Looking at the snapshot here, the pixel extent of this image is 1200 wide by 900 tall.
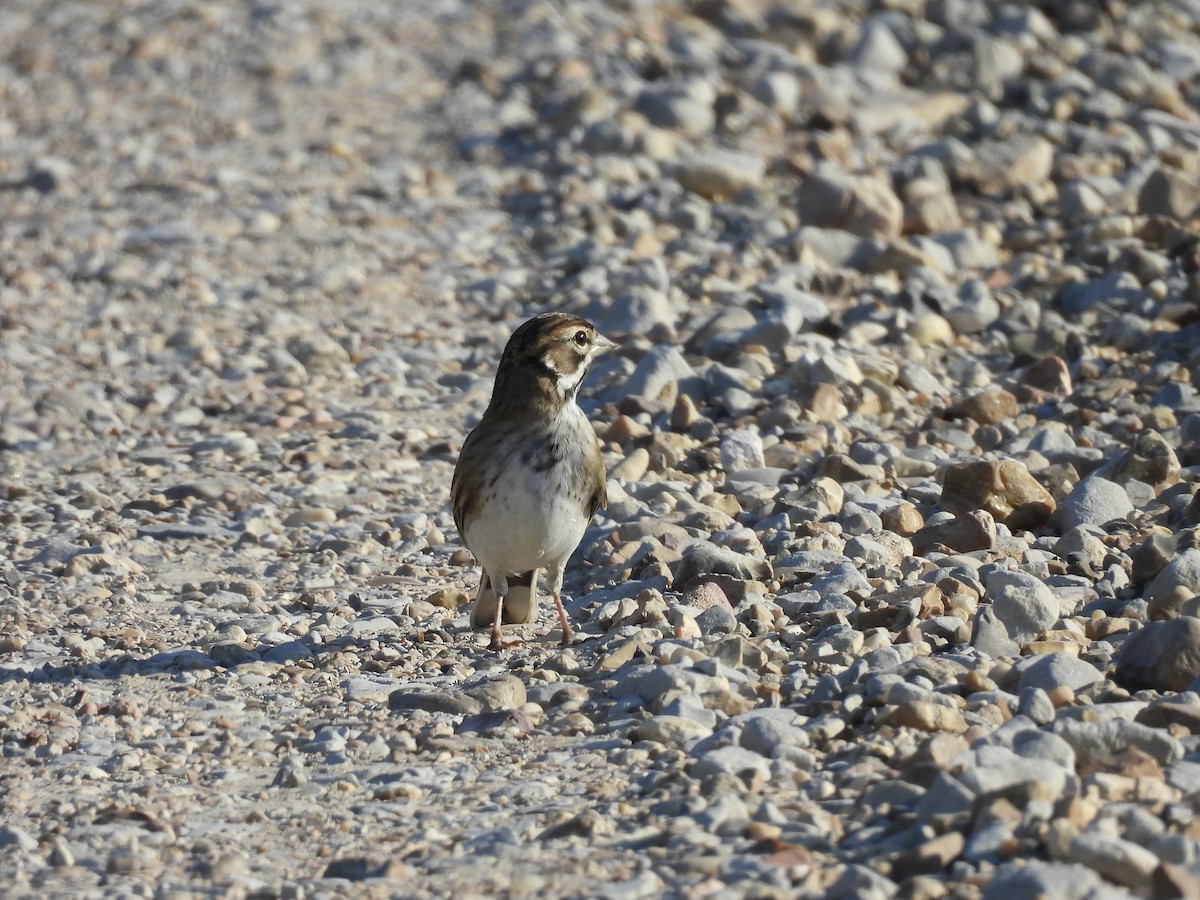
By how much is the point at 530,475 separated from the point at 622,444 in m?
2.27

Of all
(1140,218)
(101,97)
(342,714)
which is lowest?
(101,97)

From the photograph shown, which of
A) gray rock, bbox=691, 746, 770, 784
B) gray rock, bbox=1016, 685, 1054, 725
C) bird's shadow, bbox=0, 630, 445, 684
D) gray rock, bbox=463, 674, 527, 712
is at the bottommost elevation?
bird's shadow, bbox=0, 630, 445, 684

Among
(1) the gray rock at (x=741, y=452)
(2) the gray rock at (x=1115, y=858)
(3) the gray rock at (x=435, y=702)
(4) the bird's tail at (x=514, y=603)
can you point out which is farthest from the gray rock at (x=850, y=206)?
(2) the gray rock at (x=1115, y=858)

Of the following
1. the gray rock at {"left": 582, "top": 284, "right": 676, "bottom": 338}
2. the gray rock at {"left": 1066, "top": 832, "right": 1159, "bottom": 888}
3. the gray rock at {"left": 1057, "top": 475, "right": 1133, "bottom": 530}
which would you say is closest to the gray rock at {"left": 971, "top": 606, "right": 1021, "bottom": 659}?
the gray rock at {"left": 1057, "top": 475, "right": 1133, "bottom": 530}

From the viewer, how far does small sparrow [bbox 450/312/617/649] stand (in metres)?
7.75

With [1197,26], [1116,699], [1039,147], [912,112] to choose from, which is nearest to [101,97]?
[912,112]

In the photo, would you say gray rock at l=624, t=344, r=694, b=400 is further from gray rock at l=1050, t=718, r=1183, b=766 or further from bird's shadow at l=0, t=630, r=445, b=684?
gray rock at l=1050, t=718, r=1183, b=766

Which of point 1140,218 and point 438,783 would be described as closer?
point 438,783

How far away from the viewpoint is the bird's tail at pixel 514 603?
26.7 ft

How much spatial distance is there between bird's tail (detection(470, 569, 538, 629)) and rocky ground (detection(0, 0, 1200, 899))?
0.15m

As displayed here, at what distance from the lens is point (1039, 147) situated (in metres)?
14.5

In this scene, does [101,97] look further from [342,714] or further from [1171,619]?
[1171,619]

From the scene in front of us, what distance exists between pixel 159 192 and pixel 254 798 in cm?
930

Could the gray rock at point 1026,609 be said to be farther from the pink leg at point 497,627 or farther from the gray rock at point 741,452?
the gray rock at point 741,452
